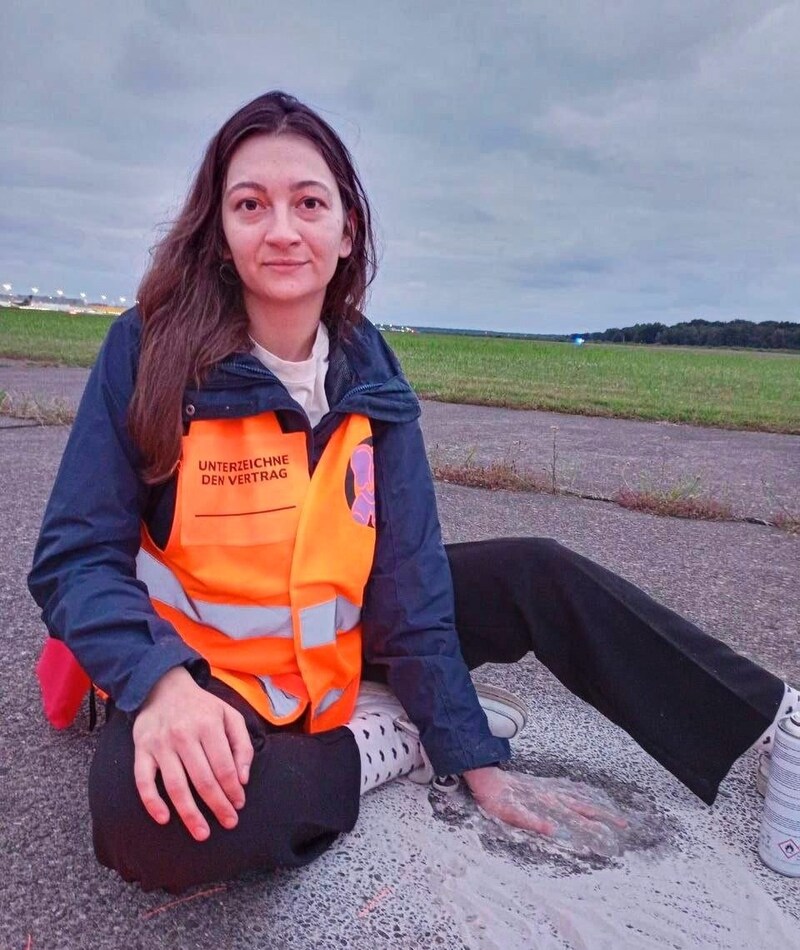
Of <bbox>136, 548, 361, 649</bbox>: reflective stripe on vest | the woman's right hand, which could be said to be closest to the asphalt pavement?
the woman's right hand

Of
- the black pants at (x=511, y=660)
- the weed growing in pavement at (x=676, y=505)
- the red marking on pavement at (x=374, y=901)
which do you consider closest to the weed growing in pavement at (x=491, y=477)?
the weed growing in pavement at (x=676, y=505)

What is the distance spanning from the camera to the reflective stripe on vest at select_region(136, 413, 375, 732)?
1.73m

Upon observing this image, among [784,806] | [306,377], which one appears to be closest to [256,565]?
[306,377]

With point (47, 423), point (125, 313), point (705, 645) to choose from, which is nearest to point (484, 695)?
point (705, 645)

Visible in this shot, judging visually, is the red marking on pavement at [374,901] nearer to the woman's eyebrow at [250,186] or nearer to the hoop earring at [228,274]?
the hoop earring at [228,274]

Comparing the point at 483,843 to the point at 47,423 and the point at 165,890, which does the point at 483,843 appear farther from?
the point at 47,423

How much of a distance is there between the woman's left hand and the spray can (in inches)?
10.4

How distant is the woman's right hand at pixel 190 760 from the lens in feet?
4.55

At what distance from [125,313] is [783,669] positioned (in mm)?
1894

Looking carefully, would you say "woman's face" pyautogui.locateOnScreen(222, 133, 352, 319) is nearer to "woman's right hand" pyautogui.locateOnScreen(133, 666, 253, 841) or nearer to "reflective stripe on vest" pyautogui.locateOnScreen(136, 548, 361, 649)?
"reflective stripe on vest" pyautogui.locateOnScreen(136, 548, 361, 649)

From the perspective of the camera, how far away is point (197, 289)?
6.03 feet

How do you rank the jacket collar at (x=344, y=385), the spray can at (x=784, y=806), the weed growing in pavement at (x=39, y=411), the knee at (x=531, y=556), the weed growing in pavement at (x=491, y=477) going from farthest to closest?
the weed growing in pavement at (x=39, y=411) < the weed growing in pavement at (x=491, y=477) < the knee at (x=531, y=556) < the jacket collar at (x=344, y=385) < the spray can at (x=784, y=806)

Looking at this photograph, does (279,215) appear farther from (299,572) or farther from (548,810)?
(548,810)

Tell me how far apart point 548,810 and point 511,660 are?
401mm
